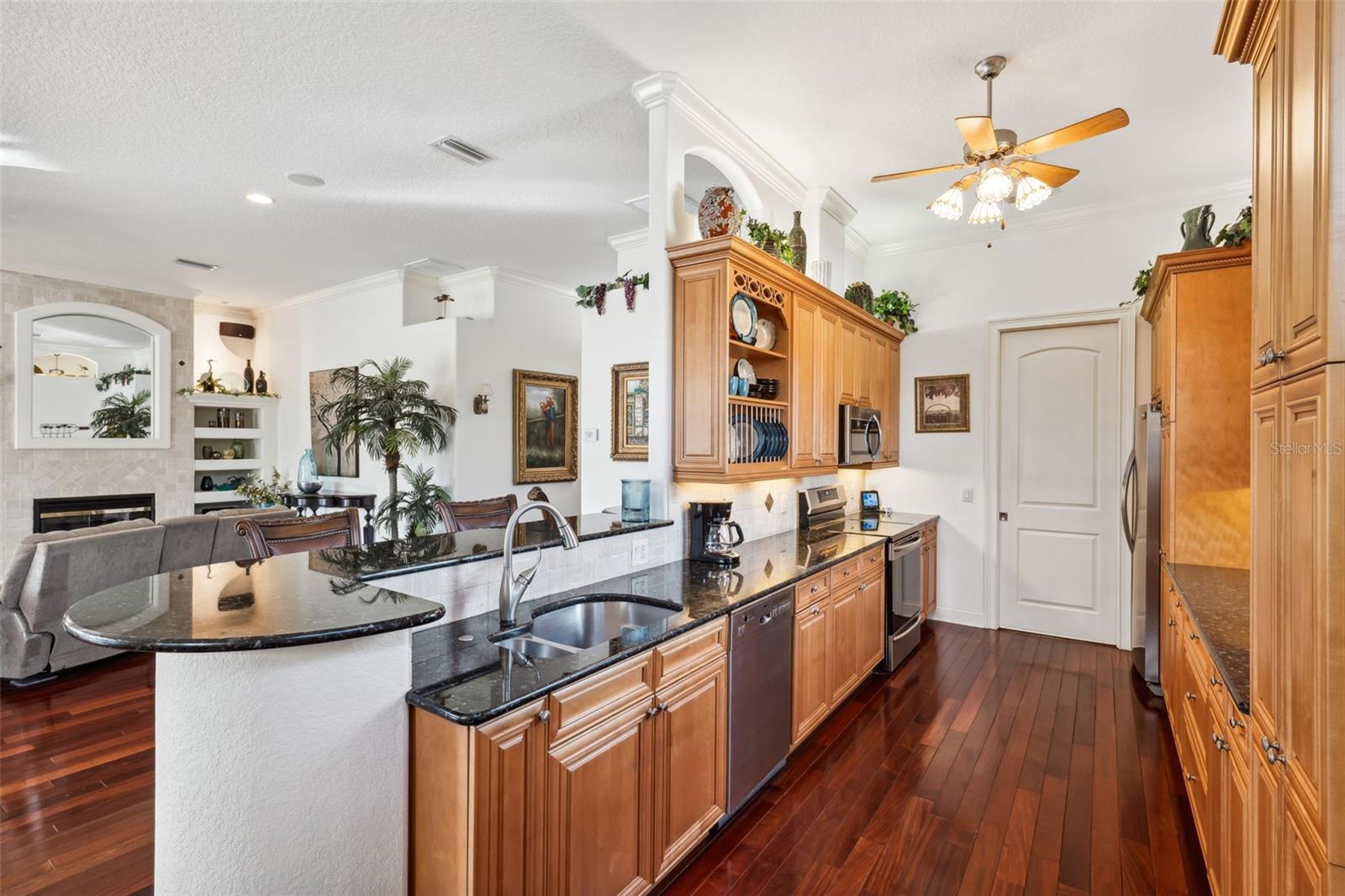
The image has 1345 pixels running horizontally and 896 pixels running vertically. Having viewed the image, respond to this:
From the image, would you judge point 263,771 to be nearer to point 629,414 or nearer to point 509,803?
point 509,803

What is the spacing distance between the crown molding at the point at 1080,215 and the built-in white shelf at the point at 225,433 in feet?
24.0

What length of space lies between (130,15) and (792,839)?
4.16m

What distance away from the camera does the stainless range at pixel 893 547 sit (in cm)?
388

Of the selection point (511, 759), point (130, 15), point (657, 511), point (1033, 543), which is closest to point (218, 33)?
point (130, 15)

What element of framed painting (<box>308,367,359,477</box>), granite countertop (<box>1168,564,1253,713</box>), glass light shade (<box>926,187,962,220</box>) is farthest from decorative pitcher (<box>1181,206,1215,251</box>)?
framed painting (<box>308,367,359,477</box>)

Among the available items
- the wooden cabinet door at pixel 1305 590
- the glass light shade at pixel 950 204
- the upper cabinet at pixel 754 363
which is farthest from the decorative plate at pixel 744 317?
the wooden cabinet door at pixel 1305 590

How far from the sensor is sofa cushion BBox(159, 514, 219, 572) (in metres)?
4.00

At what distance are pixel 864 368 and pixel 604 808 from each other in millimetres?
3489

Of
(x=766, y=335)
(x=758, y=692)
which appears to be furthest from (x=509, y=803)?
(x=766, y=335)

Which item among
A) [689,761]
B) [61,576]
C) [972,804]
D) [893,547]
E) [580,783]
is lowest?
[972,804]

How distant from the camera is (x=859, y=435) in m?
4.18

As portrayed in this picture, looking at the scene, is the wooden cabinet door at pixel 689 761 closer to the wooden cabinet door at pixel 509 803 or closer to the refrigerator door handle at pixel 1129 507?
the wooden cabinet door at pixel 509 803

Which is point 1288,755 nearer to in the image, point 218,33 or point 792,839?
point 792,839

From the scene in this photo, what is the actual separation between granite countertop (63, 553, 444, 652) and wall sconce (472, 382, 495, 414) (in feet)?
14.3
